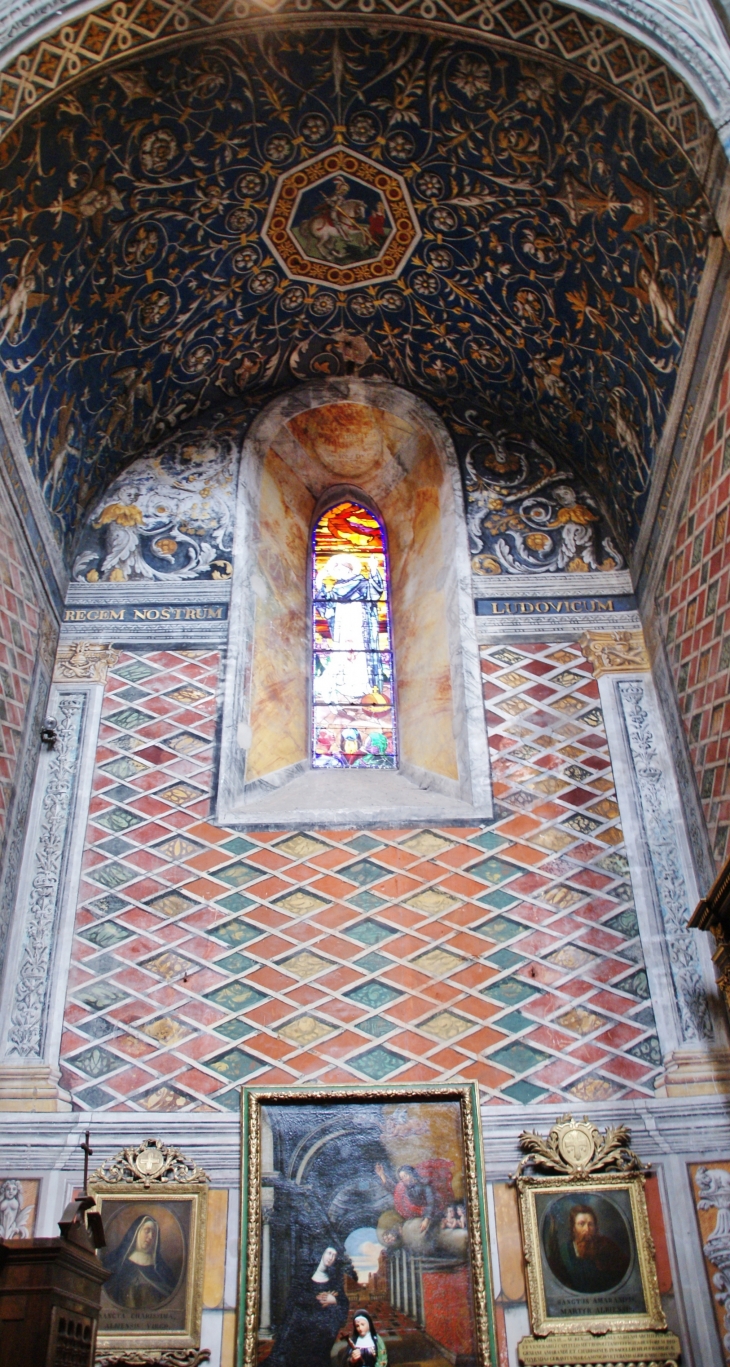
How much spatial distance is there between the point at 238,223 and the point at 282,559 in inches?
92.9

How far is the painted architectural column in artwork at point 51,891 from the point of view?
22.1 ft

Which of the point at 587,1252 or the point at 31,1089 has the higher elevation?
the point at 31,1089

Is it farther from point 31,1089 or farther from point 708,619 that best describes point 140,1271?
point 708,619

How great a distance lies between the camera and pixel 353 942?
7191 mm

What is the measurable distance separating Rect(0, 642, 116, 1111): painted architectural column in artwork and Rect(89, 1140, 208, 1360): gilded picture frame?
1.77 ft

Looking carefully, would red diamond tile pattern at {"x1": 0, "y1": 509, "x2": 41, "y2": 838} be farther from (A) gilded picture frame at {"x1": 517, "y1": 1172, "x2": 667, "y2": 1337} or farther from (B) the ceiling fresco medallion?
(A) gilded picture frame at {"x1": 517, "y1": 1172, "x2": 667, "y2": 1337}

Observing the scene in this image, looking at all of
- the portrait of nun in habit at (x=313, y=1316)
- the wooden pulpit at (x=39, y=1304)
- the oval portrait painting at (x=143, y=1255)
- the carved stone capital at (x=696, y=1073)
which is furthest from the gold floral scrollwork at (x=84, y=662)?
the carved stone capital at (x=696, y=1073)

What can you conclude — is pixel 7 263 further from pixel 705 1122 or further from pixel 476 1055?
pixel 705 1122

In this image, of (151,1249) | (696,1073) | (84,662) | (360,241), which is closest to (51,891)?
(84,662)

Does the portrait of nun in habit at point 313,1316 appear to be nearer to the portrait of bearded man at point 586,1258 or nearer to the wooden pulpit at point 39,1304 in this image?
the portrait of bearded man at point 586,1258

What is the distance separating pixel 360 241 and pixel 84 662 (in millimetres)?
3502

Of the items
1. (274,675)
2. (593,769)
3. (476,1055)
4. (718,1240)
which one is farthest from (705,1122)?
(274,675)

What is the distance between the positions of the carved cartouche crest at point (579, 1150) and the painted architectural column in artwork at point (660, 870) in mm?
422

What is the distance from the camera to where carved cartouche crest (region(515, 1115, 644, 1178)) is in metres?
6.47
